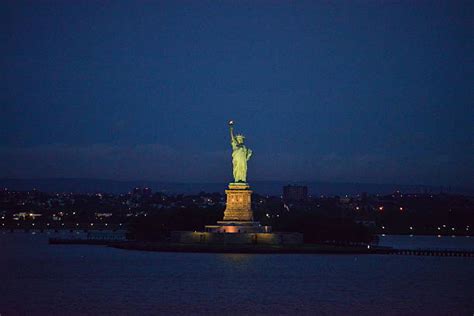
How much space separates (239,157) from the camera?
284 ft

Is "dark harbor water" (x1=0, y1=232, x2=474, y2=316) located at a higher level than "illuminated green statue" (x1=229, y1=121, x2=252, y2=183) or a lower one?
lower

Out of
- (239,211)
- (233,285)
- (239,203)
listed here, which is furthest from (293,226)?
(233,285)

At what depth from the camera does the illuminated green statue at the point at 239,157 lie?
86500 millimetres

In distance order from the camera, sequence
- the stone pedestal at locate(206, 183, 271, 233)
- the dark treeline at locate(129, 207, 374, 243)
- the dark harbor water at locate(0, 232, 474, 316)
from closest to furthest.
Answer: the dark harbor water at locate(0, 232, 474, 316) → the stone pedestal at locate(206, 183, 271, 233) → the dark treeline at locate(129, 207, 374, 243)

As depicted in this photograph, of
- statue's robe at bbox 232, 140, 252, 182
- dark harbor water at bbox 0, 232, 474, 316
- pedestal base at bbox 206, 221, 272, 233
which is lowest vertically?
dark harbor water at bbox 0, 232, 474, 316

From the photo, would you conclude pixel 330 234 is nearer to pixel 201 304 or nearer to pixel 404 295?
pixel 404 295

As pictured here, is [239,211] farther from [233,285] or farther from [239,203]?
[233,285]

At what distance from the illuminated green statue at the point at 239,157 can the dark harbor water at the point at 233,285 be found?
20.1 ft

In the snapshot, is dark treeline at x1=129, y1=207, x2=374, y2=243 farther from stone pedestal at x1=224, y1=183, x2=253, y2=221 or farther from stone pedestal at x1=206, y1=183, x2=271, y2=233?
stone pedestal at x1=224, y1=183, x2=253, y2=221

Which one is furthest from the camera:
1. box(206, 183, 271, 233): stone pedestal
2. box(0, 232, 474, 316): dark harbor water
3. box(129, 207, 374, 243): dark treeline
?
box(129, 207, 374, 243): dark treeline

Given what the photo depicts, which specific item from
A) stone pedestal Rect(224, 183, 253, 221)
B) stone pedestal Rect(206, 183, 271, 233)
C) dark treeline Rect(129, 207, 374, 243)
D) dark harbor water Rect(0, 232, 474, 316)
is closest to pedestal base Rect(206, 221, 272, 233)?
stone pedestal Rect(206, 183, 271, 233)

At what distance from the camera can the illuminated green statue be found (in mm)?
86500

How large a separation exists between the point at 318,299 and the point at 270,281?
884 cm

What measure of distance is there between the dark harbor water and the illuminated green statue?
612cm
